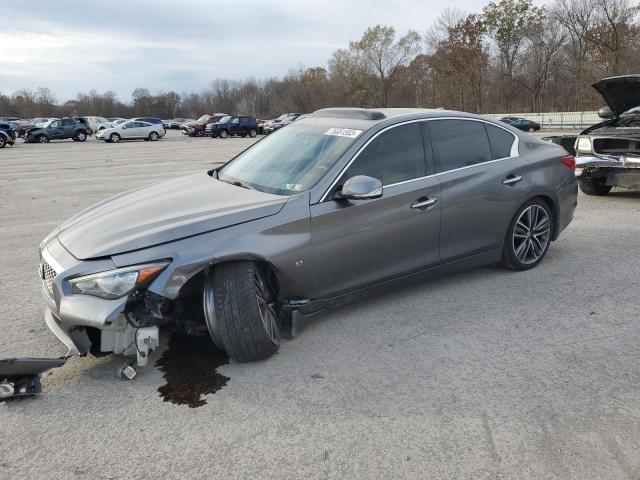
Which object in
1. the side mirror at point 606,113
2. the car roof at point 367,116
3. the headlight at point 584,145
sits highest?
the side mirror at point 606,113

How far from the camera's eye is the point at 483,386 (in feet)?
10.6

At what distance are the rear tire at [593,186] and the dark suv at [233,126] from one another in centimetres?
3583

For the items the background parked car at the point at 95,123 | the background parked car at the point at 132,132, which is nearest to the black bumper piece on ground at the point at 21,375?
the background parked car at the point at 132,132

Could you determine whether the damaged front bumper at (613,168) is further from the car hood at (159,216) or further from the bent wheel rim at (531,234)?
the car hood at (159,216)

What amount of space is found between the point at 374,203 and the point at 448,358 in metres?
1.20

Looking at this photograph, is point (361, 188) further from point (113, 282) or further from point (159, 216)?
point (113, 282)

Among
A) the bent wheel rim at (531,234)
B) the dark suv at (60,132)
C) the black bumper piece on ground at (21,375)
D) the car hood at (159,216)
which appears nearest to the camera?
the black bumper piece on ground at (21,375)

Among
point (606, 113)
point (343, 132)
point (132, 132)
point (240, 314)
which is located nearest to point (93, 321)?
point (240, 314)

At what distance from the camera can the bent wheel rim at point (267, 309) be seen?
11.6ft

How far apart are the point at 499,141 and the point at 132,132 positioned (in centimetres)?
3631

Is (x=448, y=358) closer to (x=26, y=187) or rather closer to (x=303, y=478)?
(x=303, y=478)

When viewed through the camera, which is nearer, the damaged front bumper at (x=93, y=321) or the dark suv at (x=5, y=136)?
the damaged front bumper at (x=93, y=321)

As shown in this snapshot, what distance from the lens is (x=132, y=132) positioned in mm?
37688

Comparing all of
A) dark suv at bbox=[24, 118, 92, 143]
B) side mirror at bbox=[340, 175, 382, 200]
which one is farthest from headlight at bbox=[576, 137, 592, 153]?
dark suv at bbox=[24, 118, 92, 143]
